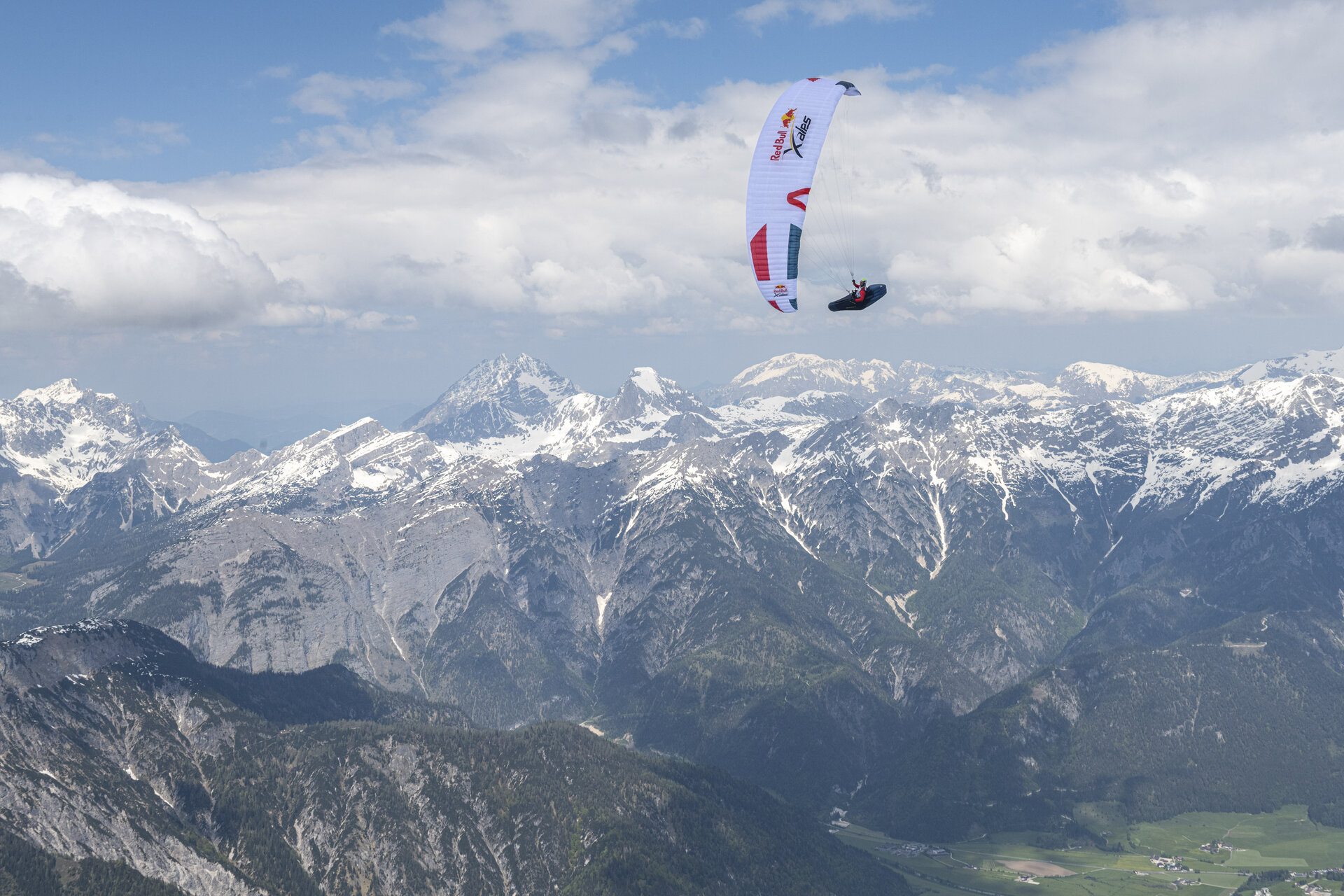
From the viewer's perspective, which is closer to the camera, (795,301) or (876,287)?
(795,301)

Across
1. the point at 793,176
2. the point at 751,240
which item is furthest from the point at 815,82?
the point at 751,240

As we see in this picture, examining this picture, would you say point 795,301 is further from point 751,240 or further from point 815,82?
point 815,82

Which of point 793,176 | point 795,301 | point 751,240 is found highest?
point 793,176
